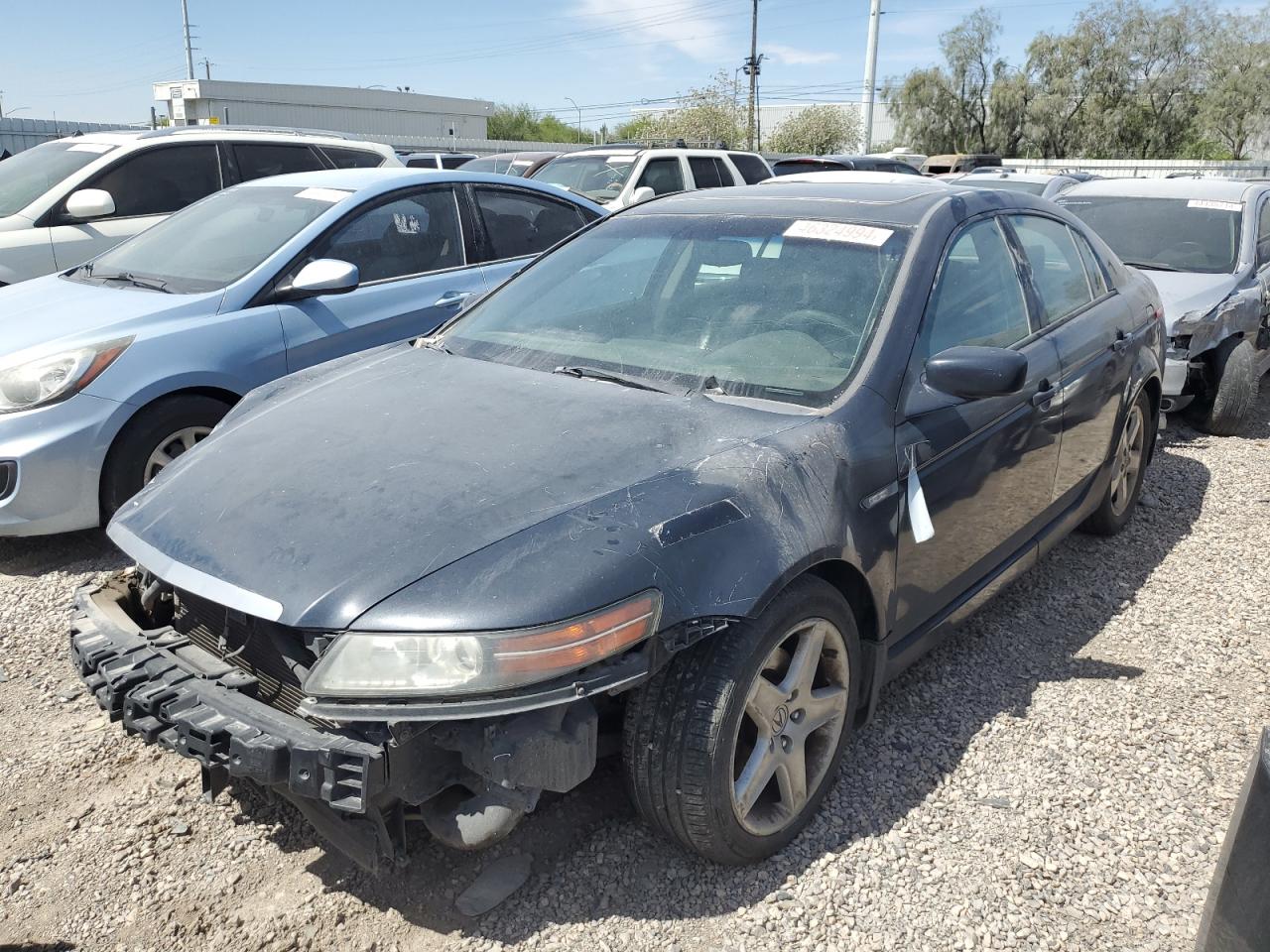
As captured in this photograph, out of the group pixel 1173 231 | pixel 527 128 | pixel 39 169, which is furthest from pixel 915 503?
pixel 527 128

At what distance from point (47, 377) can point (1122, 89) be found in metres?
53.7

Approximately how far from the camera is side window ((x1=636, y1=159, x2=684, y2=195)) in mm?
11508

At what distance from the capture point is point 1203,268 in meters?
6.94

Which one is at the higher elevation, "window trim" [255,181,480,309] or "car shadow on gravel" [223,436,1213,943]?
"window trim" [255,181,480,309]

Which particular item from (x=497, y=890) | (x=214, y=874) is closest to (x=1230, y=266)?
(x=497, y=890)

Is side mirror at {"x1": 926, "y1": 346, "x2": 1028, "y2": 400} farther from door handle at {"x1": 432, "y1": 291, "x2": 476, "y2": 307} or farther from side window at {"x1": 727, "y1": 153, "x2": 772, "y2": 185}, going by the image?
side window at {"x1": 727, "y1": 153, "x2": 772, "y2": 185}

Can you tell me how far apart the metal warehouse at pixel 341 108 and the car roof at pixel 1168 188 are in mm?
36597

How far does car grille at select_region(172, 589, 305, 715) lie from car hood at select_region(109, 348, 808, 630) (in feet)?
0.35

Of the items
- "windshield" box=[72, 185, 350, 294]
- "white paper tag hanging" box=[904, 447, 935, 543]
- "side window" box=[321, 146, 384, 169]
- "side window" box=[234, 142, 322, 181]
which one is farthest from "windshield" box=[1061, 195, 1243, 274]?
"side window" box=[234, 142, 322, 181]

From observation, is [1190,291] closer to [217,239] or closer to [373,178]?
[373,178]

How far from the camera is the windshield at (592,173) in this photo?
11391mm

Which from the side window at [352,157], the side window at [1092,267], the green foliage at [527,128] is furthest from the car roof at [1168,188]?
the green foliage at [527,128]

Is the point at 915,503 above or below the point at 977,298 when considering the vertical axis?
below

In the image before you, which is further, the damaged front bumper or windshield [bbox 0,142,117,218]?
windshield [bbox 0,142,117,218]
